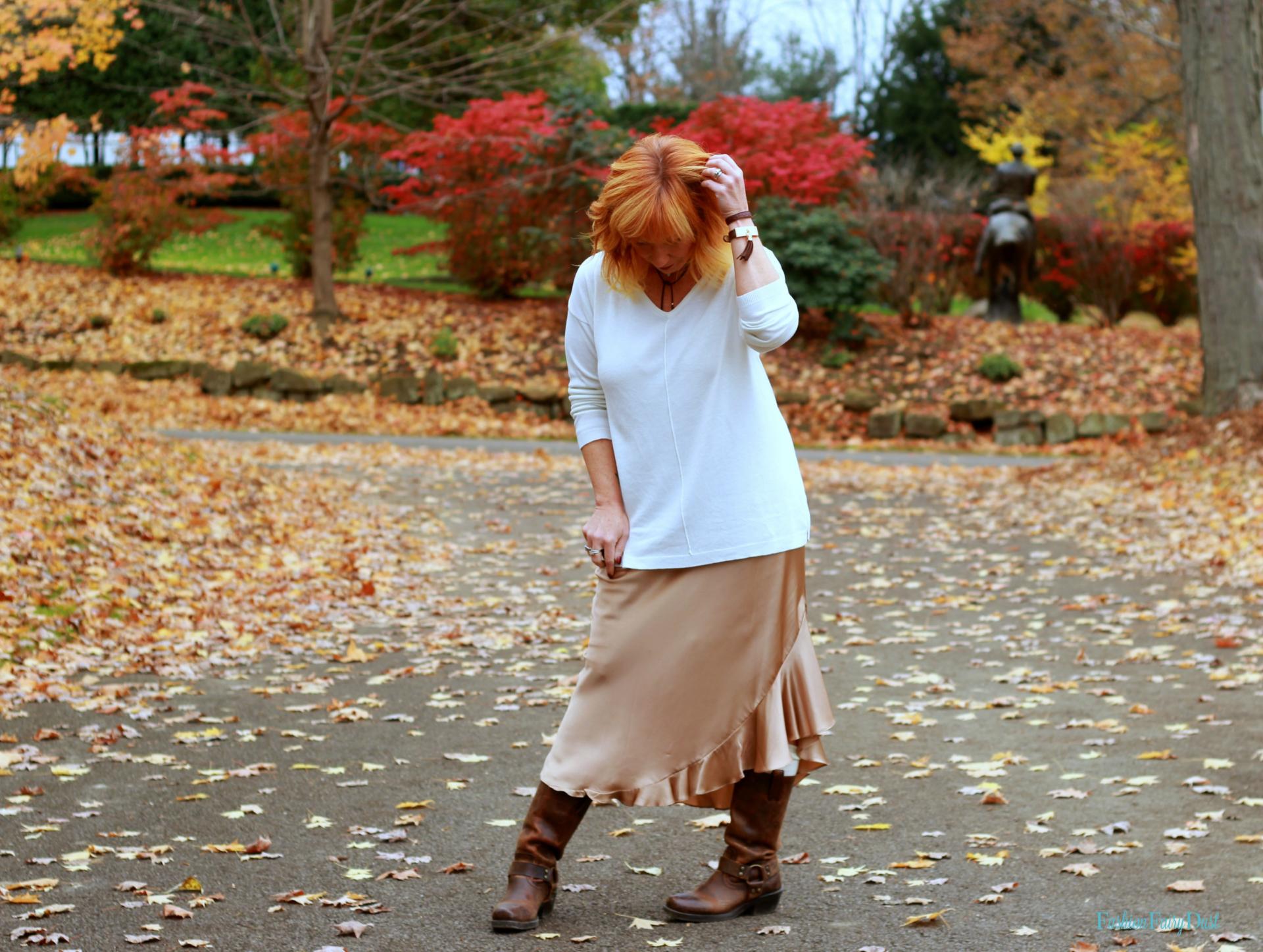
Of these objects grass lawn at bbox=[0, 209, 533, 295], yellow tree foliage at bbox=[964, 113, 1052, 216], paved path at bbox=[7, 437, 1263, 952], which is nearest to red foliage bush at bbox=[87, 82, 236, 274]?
grass lawn at bbox=[0, 209, 533, 295]

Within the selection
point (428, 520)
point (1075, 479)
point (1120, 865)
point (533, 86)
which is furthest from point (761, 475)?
point (533, 86)

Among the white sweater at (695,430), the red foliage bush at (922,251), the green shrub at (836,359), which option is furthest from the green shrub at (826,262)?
the white sweater at (695,430)

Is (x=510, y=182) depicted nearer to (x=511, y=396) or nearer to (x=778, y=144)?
(x=511, y=396)

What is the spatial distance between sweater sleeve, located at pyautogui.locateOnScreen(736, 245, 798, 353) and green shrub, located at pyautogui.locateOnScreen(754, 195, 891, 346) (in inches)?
607

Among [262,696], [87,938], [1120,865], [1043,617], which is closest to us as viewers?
[87,938]

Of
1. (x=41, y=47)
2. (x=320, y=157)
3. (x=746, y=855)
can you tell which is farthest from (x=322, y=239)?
(x=746, y=855)

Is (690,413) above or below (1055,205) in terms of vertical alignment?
below

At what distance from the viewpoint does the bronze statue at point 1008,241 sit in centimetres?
1973

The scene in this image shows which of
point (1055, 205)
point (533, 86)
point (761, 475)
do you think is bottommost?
point (761, 475)

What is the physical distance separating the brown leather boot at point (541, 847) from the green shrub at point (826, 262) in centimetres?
1550

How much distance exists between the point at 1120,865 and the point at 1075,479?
8.92 m

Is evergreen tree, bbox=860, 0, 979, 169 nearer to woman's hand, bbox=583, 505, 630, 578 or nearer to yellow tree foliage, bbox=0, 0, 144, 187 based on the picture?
yellow tree foliage, bbox=0, 0, 144, 187

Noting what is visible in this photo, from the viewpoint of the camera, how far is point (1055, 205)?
85.0 feet

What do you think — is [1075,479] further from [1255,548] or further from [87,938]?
[87,938]
